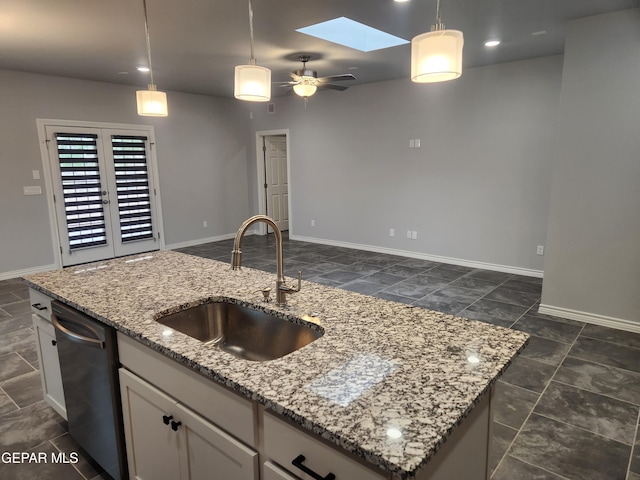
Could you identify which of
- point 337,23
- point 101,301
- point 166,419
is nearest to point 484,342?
point 166,419

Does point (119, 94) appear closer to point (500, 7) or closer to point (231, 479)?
point (500, 7)

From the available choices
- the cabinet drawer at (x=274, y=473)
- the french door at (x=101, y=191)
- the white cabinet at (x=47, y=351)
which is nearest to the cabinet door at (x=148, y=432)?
the cabinet drawer at (x=274, y=473)

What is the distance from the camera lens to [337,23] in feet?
13.7

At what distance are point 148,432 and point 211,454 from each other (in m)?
0.45

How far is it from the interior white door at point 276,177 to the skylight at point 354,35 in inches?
159

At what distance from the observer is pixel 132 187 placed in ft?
21.2

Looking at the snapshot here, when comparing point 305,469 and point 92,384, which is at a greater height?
point 305,469

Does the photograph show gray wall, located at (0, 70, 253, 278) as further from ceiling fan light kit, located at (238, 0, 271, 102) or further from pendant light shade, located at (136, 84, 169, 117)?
ceiling fan light kit, located at (238, 0, 271, 102)

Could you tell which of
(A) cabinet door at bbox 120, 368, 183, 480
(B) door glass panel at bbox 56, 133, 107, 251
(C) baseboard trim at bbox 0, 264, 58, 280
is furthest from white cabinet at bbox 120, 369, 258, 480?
(B) door glass panel at bbox 56, 133, 107, 251

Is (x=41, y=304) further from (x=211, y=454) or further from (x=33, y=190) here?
(x=33, y=190)

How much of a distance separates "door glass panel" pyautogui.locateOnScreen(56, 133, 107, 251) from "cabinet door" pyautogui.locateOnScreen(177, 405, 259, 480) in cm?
551

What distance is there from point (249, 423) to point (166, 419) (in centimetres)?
44

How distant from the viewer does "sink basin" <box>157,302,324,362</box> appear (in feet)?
5.43

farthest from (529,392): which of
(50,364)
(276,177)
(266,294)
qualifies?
(276,177)
